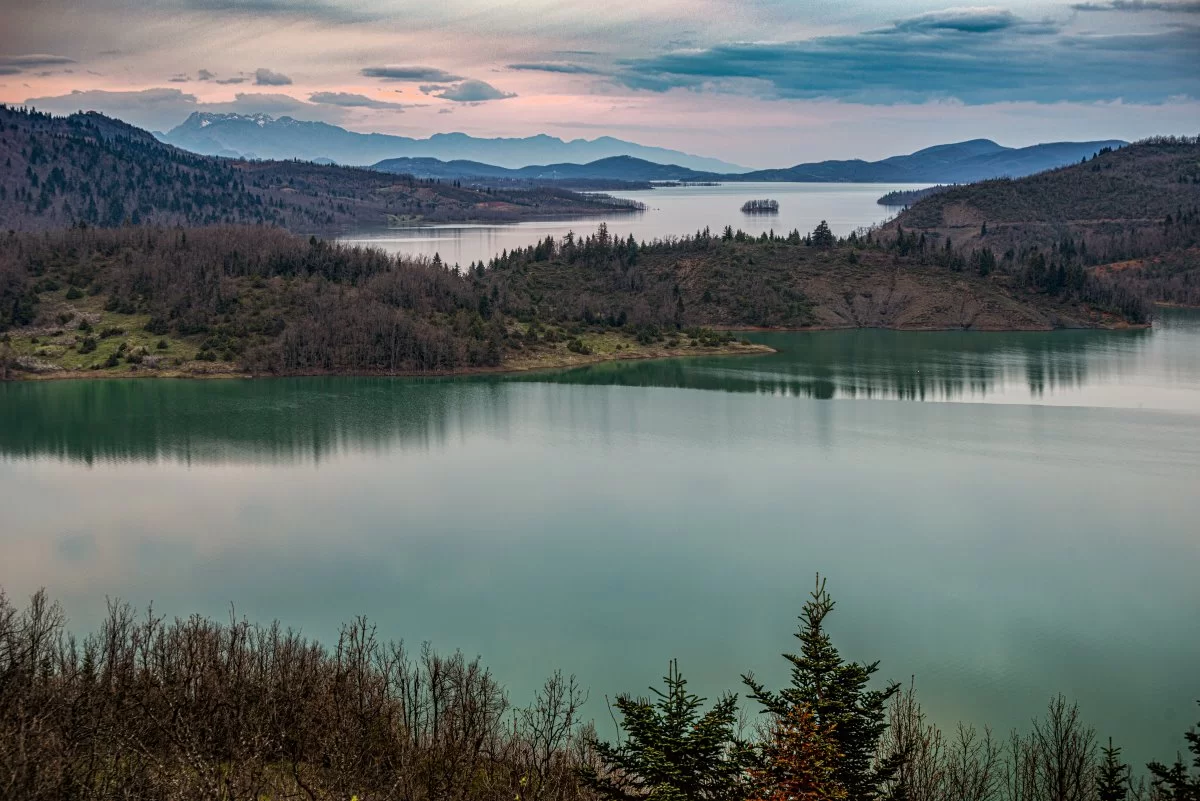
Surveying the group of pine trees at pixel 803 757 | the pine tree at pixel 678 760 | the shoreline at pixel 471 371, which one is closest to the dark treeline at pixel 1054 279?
the shoreline at pixel 471 371

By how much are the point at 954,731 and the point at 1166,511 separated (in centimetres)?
2376

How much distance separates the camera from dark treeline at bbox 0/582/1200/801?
55.5 feet

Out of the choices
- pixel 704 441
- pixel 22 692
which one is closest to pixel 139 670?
pixel 22 692

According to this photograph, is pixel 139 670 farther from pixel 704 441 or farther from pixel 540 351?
pixel 540 351

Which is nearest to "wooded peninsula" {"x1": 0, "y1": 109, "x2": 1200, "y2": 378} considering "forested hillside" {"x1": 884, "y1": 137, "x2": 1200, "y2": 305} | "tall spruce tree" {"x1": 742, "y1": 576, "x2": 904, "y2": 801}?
"forested hillside" {"x1": 884, "y1": 137, "x2": 1200, "y2": 305}

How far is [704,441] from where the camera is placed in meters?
58.2

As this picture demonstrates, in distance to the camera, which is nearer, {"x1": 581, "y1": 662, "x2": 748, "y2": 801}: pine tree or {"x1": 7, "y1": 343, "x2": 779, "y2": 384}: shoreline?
{"x1": 581, "y1": 662, "x2": 748, "y2": 801}: pine tree

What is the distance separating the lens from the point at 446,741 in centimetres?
2089

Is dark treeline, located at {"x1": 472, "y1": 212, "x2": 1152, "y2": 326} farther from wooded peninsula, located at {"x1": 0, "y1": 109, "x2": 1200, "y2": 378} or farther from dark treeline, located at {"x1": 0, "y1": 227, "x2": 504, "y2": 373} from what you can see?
dark treeline, located at {"x1": 0, "y1": 227, "x2": 504, "y2": 373}

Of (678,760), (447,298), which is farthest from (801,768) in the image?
(447,298)

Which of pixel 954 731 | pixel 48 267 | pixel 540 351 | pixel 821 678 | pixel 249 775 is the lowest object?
pixel 954 731

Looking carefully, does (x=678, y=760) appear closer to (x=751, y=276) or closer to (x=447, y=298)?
(x=447, y=298)

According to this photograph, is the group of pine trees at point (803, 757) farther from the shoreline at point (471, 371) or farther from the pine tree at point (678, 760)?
the shoreline at point (471, 371)

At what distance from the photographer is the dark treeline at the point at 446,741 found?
55.5 ft
